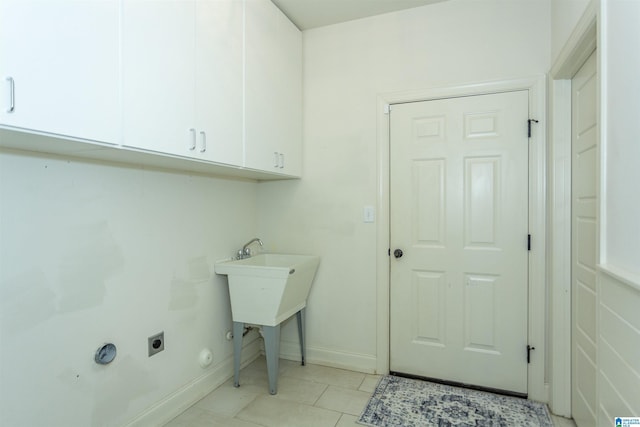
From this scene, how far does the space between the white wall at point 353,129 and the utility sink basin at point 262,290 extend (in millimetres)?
413

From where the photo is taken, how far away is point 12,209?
133cm

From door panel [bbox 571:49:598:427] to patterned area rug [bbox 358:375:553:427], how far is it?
0.28 metres

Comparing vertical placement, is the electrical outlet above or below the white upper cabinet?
below

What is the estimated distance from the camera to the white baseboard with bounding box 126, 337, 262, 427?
1.86m

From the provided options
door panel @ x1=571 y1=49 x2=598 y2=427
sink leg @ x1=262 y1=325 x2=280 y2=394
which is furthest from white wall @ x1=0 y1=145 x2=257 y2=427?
door panel @ x1=571 y1=49 x2=598 y2=427

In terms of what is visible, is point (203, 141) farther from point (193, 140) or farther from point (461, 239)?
point (461, 239)

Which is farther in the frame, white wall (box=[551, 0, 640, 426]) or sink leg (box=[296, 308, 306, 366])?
sink leg (box=[296, 308, 306, 366])

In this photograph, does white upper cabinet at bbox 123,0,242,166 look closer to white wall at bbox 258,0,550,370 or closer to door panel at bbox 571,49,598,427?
Answer: white wall at bbox 258,0,550,370

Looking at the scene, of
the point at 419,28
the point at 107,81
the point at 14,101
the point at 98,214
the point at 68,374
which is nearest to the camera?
the point at 14,101

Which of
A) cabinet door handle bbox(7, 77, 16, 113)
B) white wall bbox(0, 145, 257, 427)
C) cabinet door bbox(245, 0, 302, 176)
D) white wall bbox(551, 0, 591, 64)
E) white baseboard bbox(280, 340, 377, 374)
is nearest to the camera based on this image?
→ cabinet door handle bbox(7, 77, 16, 113)

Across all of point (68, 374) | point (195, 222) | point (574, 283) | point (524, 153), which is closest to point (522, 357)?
point (574, 283)

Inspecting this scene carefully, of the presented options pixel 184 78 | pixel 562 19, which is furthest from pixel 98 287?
pixel 562 19

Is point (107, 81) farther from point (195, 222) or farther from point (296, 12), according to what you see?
point (296, 12)

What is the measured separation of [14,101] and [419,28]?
A: 7.72ft
